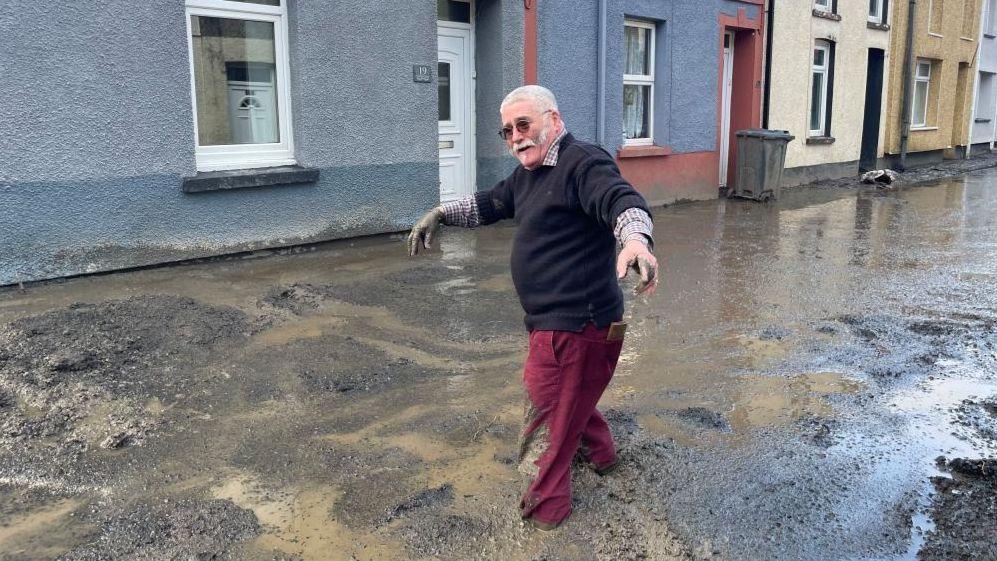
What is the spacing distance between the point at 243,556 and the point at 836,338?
4.31 m

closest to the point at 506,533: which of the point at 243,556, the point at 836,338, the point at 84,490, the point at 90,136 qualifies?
the point at 243,556

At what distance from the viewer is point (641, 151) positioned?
12375 mm

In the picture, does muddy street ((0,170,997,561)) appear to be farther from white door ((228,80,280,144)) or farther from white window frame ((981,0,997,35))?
white window frame ((981,0,997,35))

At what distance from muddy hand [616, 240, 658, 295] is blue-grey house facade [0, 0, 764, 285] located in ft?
18.7

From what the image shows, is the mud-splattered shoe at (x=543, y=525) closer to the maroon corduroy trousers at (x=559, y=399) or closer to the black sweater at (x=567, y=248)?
the maroon corduroy trousers at (x=559, y=399)

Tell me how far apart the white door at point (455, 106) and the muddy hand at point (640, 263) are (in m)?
7.75

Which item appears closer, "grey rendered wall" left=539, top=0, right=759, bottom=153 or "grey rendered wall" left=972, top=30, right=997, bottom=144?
"grey rendered wall" left=539, top=0, right=759, bottom=153

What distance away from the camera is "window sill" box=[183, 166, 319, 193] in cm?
752

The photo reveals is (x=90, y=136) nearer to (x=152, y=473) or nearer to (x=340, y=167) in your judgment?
(x=340, y=167)

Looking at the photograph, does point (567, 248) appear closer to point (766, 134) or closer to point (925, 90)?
point (766, 134)

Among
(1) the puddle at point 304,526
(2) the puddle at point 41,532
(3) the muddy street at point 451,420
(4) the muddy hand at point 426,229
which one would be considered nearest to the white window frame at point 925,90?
(3) the muddy street at point 451,420

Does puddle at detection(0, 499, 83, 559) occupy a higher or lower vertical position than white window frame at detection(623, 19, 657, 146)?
lower

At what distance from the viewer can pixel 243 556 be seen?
9.74ft

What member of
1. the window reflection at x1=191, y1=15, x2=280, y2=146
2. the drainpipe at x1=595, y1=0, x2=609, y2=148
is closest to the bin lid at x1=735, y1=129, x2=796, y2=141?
the drainpipe at x1=595, y1=0, x2=609, y2=148
